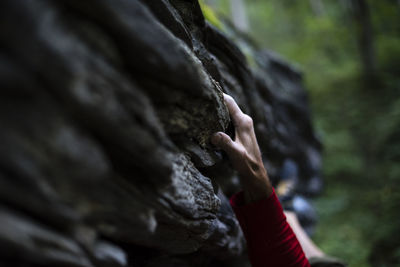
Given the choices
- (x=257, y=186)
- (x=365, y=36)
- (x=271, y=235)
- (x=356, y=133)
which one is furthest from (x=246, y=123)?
(x=365, y=36)

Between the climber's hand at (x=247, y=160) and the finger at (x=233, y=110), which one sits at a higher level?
the finger at (x=233, y=110)

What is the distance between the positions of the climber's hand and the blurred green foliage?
13.3 feet

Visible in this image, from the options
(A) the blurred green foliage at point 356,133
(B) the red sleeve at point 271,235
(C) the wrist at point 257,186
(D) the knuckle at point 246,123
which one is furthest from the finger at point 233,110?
(A) the blurred green foliage at point 356,133

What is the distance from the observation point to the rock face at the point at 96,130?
3.67 feet

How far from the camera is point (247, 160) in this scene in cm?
226

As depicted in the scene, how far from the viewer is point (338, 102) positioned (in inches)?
417

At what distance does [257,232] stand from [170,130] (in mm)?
1281

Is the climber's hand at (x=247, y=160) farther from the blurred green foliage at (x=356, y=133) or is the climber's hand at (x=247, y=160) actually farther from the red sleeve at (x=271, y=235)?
the blurred green foliage at (x=356, y=133)

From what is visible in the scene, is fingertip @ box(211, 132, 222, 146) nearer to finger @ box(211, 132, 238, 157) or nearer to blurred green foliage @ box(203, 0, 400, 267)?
finger @ box(211, 132, 238, 157)

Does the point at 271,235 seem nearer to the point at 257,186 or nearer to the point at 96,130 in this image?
the point at 257,186

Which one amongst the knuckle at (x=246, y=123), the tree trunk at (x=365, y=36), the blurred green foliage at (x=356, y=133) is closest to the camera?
the knuckle at (x=246, y=123)

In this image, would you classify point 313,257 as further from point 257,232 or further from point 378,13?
point 378,13

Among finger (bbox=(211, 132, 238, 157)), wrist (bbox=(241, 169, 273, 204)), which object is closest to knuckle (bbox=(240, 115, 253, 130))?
finger (bbox=(211, 132, 238, 157))

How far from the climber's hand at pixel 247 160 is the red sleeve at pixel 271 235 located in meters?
0.10
